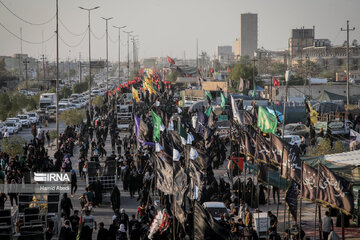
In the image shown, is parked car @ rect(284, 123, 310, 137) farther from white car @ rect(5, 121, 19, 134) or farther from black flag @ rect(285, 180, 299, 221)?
black flag @ rect(285, 180, 299, 221)

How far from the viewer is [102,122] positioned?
A: 37.9m

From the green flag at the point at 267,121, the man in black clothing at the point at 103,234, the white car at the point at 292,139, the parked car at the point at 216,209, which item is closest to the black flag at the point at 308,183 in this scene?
the parked car at the point at 216,209

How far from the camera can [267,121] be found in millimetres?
18516

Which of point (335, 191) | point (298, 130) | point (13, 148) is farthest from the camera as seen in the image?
point (298, 130)

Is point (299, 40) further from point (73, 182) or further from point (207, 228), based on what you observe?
point (207, 228)

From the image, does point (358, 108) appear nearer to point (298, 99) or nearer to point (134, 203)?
point (298, 99)

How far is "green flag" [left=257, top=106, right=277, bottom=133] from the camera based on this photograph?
18250 mm

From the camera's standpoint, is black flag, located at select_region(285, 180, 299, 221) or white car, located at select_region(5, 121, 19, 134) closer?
black flag, located at select_region(285, 180, 299, 221)

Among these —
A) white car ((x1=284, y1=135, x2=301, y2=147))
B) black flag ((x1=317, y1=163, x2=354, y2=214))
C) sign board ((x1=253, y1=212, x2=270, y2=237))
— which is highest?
black flag ((x1=317, y1=163, x2=354, y2=214))

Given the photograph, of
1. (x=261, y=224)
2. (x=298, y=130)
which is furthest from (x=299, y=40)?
(x=261, y=224)

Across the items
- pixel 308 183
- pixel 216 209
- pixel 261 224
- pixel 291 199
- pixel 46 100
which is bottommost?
pixel 261 224

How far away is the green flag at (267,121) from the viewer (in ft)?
59.9
